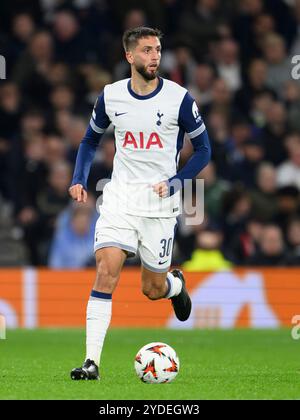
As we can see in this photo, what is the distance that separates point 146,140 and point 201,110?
25.4 feet

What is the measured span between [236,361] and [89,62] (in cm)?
793

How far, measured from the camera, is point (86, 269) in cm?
1470

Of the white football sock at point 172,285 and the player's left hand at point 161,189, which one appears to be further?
the white football sock at point 172,285

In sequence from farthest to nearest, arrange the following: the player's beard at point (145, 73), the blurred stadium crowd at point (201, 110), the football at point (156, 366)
Result: 1. the blurred stadium crowd at point (201, 110)
2. the player's beard at point (145, 73)
3. the football at point (156, 366)

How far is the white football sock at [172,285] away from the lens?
30.4 ft

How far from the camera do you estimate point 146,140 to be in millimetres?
8547

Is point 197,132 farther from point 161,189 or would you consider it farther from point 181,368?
point 181,368

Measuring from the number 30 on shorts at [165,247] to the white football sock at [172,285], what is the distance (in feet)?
1.62

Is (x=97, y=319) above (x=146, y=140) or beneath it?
beneath

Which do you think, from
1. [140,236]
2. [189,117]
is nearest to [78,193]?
[140,236]

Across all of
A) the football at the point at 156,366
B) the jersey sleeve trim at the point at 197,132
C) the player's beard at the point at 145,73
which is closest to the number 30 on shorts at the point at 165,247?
the jersey sleeve trim at the point at 197,132

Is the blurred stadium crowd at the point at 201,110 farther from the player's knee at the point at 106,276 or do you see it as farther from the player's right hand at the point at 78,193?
the player's knee at the point at 106,276

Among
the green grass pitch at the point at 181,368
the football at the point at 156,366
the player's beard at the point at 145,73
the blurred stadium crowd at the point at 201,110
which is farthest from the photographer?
the blurred stadium crowd at the point at 201,110
